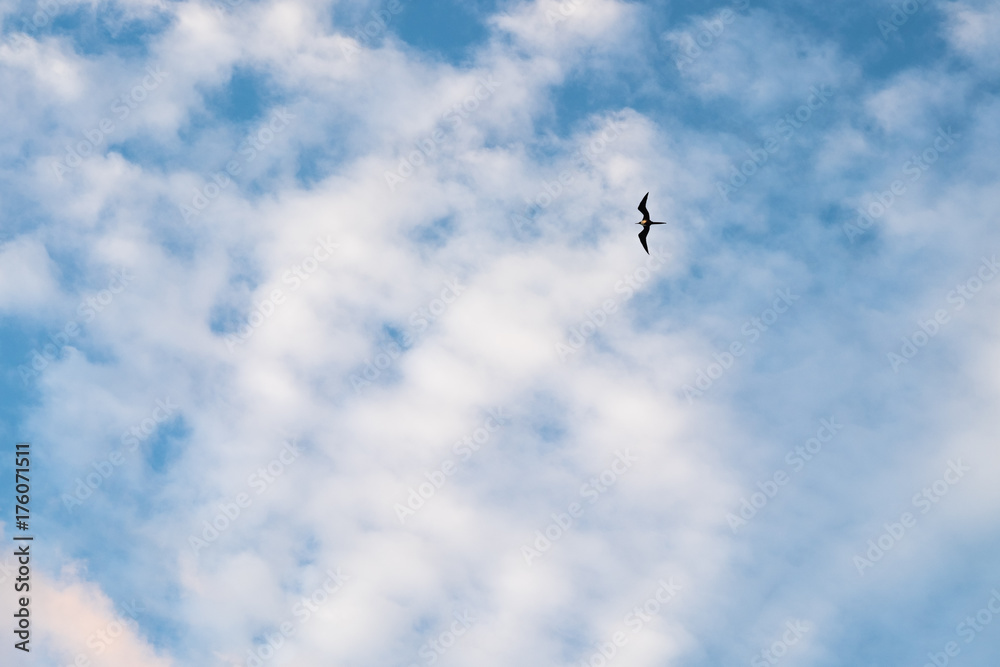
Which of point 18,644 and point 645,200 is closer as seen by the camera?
point 18,644

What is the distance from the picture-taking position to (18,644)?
79125 mm

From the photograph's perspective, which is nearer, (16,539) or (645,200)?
(16,539)

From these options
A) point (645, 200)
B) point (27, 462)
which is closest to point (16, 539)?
point (27, 462)

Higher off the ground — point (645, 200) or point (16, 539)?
point (645, 200)

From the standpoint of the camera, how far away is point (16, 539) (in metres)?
82.8

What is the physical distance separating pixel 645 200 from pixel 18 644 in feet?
282

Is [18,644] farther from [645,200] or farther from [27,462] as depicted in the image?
[645,200]

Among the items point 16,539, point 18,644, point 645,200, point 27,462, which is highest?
point 645,200

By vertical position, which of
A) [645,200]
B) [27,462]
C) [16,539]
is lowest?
[16,539]

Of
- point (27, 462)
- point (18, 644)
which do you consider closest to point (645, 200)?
point (27, 462)

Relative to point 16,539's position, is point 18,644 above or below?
below

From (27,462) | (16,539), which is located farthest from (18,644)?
(27,462)

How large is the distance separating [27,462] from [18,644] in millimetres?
17934

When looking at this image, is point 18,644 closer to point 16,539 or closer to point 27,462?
point 16,539
